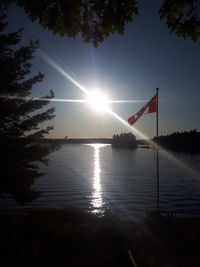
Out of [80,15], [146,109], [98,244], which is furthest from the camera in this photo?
[146,109]

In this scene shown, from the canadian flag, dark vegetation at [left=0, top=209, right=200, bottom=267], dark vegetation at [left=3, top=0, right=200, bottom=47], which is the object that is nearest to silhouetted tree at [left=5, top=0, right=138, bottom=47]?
dark vegetation at [left=3, top=0, right=200, bottom=47]

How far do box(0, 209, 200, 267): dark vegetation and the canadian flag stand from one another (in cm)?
633

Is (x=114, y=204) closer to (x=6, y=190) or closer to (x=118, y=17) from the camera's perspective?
(x=6, y=190)

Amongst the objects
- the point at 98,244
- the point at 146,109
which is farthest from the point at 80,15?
the point at 146,109

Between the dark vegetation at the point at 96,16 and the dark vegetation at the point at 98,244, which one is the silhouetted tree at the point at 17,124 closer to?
the dark vegetation at the point at 98,244

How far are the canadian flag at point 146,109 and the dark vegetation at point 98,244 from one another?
20.8 ft

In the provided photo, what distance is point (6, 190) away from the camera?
12.8 metres

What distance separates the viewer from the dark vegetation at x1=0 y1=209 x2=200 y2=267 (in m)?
8.51

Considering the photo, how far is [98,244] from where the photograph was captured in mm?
10852

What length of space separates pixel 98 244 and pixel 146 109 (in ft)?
31.8

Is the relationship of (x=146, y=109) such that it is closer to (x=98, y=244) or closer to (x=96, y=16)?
(x=98, y=244)

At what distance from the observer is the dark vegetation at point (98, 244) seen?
27.9 ft

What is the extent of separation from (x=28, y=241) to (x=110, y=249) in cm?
322

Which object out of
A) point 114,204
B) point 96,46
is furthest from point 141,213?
point 96,46
